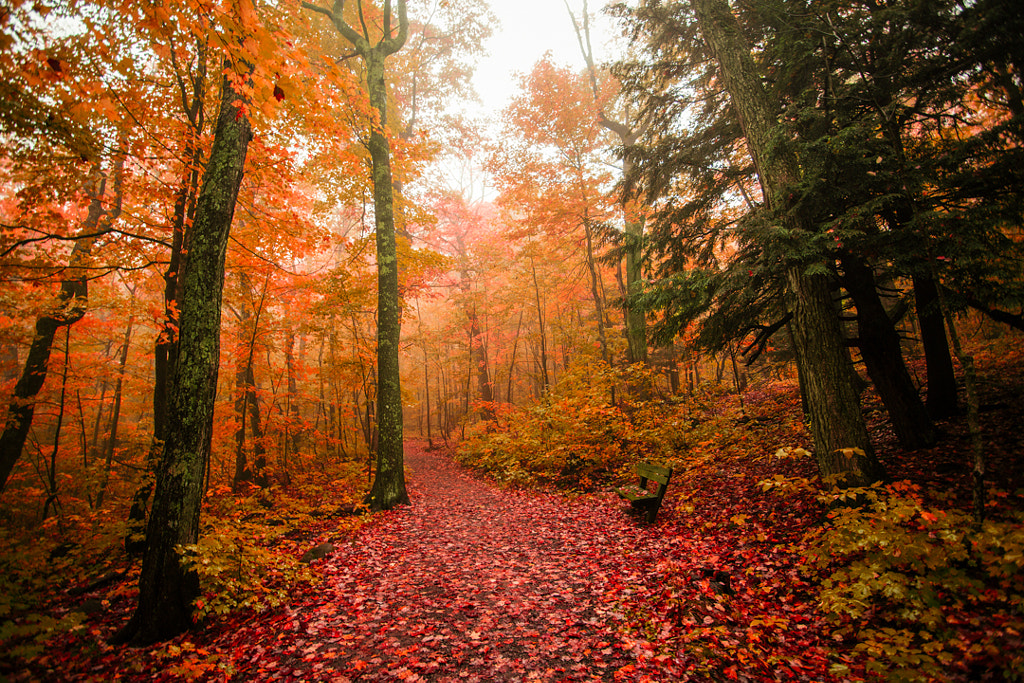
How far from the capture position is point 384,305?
29.2ft

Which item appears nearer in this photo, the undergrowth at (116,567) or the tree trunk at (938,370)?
the undergrowth at (116,567)

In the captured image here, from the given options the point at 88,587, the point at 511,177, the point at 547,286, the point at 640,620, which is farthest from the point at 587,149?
the point at 88,587

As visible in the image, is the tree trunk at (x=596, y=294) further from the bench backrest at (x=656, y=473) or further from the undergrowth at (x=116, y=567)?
Result: the undergrowth at (x=116, y=567)

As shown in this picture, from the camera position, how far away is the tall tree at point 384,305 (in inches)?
331

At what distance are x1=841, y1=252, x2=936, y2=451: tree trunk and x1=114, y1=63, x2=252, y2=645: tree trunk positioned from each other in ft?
28.5

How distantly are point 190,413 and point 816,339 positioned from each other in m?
7.78

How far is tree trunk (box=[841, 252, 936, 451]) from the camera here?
601 centimetres

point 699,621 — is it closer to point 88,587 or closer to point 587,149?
point 88,587

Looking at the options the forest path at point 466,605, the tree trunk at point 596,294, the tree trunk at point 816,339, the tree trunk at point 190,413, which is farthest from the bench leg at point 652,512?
the tree trunk at point 596,294

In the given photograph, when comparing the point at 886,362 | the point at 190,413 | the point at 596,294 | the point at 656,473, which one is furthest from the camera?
the point at 596,294

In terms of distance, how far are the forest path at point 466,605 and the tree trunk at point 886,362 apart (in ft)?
14.0

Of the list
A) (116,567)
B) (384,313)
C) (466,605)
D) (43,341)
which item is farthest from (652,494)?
(43,341)

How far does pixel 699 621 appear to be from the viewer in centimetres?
365

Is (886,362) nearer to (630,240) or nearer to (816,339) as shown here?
(816,339)
